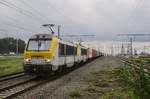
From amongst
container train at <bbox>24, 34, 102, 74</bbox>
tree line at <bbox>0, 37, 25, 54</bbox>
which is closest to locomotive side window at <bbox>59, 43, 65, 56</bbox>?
container train at <bbox>24, 34, 102, 74</bbox>

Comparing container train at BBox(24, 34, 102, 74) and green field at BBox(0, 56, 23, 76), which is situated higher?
container train at BBox(24, 34, 102, 74)

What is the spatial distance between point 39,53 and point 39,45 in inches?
31.1

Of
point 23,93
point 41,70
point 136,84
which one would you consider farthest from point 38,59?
point 136,84

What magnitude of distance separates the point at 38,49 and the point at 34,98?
31.3ft

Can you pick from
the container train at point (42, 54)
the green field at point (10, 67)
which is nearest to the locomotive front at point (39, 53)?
the container train at point (42, 54)

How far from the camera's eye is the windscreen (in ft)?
74.2

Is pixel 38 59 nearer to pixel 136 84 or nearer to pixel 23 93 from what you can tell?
pixel 23 93

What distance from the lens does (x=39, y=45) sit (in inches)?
901

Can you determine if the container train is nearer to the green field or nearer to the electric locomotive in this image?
the electric locomotive

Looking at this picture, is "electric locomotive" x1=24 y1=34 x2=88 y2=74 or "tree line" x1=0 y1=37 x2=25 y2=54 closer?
"electric locomotive" x1=24 y1=34 x2=88 y2=74

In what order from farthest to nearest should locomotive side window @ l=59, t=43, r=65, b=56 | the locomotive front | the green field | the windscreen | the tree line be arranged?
the tree line → the green field → locomotive side window @ l=59, t=43, r=65, b=56 → the windscreen → the locomotive front

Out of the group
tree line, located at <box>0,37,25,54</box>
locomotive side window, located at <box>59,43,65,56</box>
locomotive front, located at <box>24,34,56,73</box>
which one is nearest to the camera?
locomotive front, located at <box>24,34,56,73</box>

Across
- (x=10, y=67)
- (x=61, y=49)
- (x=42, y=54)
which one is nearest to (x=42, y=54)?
(x=42, y=54)

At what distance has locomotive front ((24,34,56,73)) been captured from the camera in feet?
71.6
